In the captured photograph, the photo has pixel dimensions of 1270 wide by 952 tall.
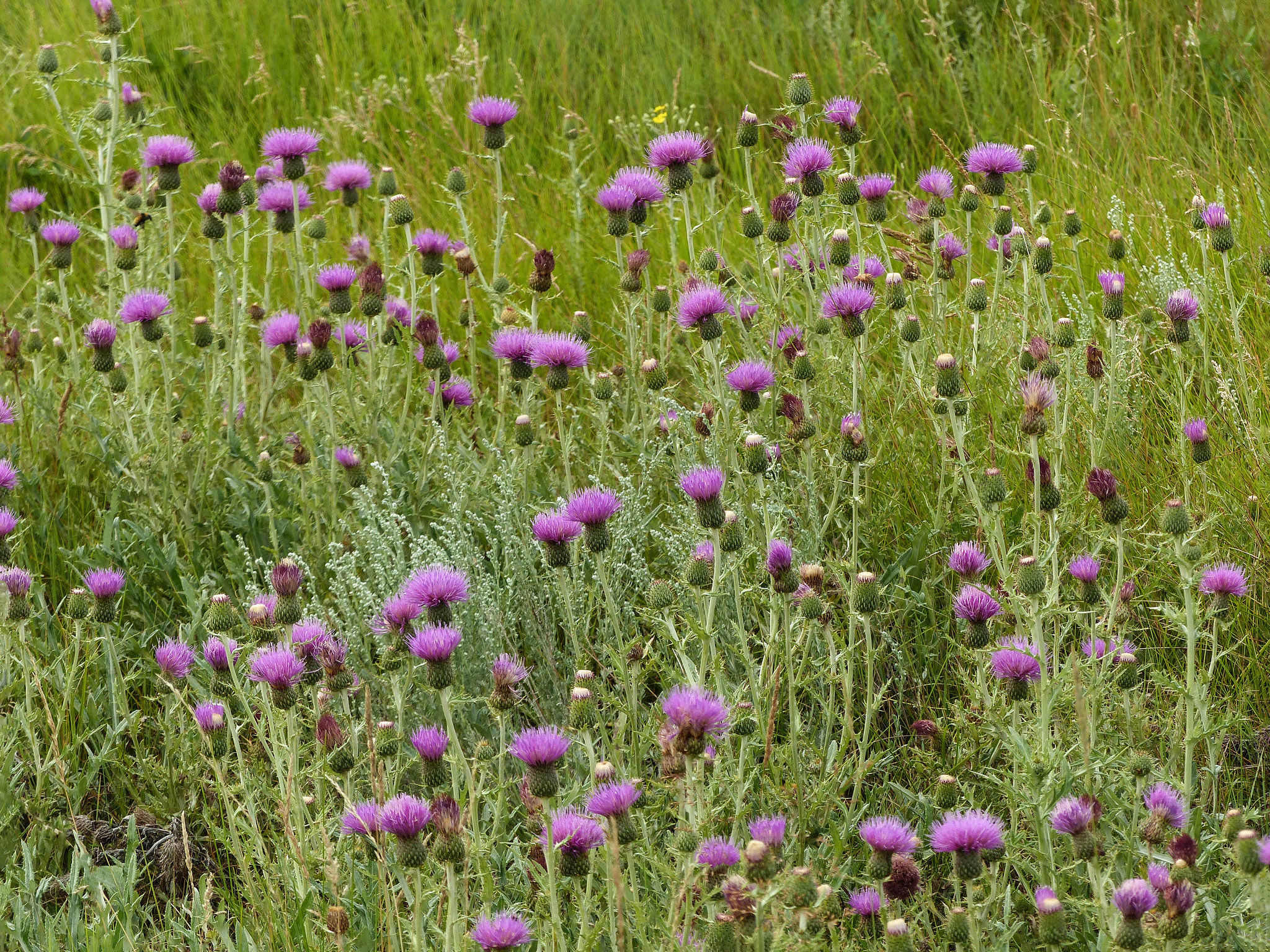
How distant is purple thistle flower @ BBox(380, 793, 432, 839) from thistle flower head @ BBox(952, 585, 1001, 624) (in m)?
0.96

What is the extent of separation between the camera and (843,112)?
129 inches

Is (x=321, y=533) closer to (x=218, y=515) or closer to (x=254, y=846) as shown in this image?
(x=218, y=515)

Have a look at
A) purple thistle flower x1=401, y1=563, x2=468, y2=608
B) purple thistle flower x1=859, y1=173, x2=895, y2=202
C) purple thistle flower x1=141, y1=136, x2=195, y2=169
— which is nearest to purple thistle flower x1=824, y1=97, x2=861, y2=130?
purple thistle flower x1=859, y1=173, x2=895, y2=202

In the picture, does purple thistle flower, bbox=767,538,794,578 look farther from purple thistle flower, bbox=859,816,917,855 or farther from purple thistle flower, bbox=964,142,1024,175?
purple thistle flower, bbox=964,142,1024,175

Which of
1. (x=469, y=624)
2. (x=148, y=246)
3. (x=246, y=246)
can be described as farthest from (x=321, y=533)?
(x=148, y=246)

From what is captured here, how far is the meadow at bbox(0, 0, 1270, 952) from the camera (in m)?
1.96

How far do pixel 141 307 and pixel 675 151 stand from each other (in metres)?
1.41

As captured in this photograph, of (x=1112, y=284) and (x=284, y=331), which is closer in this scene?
(x=1112, y=284)

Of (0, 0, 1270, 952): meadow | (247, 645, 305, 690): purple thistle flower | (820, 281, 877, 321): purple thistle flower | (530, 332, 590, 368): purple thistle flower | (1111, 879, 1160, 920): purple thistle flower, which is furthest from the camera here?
(530, 332, 590, 368): purple thistle flower

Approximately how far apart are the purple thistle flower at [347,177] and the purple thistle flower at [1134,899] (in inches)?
113

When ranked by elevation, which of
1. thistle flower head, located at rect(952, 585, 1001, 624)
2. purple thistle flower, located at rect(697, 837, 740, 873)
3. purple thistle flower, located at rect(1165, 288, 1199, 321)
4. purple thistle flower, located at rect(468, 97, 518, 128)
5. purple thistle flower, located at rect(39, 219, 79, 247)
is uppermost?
purple thistle flower, located at rect(468, 97, 518, 128)

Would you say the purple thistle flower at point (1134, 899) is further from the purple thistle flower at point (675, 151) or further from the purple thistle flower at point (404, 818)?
the purple thistle flower at point (675, 151)

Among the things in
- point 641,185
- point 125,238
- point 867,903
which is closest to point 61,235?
point 125,238

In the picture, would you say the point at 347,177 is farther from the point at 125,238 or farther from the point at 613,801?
the point at 613,801
